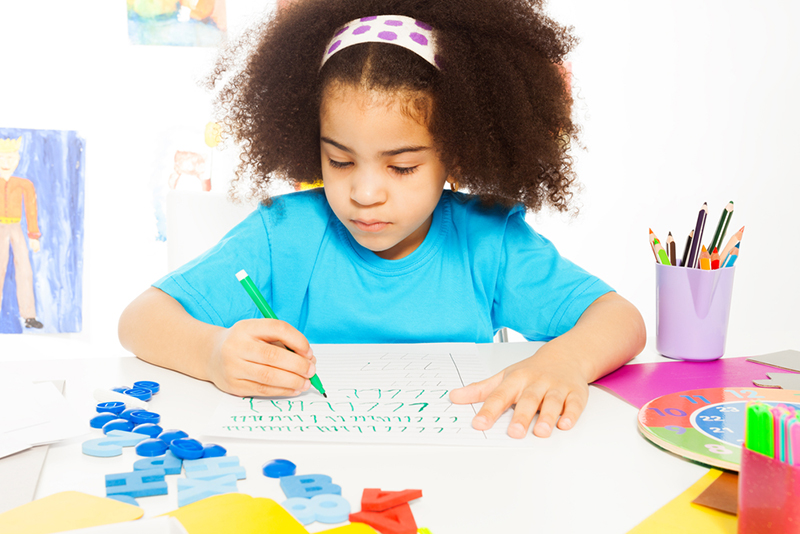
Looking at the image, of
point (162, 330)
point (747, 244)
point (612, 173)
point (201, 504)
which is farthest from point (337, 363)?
point (747, 244)

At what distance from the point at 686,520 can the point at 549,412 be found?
144mm

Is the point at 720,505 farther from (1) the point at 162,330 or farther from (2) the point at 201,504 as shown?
(1) the point at 162,330

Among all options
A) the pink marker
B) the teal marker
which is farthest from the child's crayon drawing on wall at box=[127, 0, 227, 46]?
the pink marker

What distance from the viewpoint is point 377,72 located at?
0.66m

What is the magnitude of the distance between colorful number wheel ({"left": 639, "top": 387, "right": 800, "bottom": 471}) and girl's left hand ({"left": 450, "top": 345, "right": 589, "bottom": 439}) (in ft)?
0.18

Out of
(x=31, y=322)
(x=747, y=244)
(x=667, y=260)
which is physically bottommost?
(x=31, y=322)

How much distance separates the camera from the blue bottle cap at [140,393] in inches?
20.6

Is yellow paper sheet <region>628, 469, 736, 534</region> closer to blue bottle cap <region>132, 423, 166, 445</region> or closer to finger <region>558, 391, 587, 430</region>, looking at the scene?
finger <region>558, 391, 587, 430</region>

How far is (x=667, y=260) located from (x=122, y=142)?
1392 millimetres

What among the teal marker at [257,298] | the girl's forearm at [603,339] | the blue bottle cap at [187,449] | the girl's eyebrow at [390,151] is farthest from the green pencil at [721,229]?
the blue bottle cap at [187,449]

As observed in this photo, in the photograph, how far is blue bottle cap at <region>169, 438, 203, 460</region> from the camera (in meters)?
0.40

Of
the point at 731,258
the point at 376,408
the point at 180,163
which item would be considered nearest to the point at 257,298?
the point at 376,408

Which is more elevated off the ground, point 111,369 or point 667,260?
point 667,260

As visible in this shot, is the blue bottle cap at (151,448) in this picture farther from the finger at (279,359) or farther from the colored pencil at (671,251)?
the colored pencil at (671,251)
